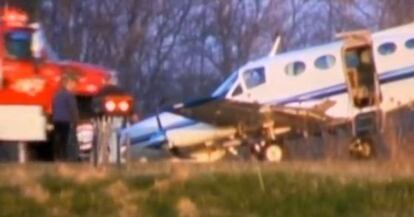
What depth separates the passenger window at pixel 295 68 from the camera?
32.1 m

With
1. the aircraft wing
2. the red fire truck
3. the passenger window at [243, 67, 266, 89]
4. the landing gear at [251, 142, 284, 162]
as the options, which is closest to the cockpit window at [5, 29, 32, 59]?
the red fire truck

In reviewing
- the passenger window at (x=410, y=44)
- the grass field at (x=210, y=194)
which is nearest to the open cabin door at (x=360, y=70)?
the passenger window at (x=410, y=44)

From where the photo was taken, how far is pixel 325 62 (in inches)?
1258

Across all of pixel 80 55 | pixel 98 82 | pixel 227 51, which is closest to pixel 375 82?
pixel 98 82

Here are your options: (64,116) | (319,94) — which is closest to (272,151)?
(319,94)

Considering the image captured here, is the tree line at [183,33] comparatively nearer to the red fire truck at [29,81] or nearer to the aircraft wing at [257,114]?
the aircraft wing at [257,114]

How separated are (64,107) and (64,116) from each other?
332 mm

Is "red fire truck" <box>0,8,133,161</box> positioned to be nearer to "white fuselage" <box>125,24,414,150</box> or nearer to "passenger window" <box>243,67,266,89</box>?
"white fuselage" <box>125,24,414,150</box>

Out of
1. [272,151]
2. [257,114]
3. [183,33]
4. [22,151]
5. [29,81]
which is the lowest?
[272,151]

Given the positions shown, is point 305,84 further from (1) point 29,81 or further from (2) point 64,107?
(2) point 64,107

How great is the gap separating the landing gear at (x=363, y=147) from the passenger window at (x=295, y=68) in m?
2.26

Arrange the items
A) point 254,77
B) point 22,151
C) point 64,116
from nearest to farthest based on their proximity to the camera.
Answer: point 64,116, point 22,151, point 254,77

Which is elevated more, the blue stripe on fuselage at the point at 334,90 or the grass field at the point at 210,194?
the blue stripe on fuselage at the point at 334,90

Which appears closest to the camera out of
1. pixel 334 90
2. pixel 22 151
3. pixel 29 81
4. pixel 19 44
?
pixel 22 151
